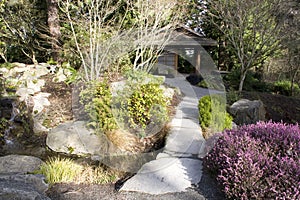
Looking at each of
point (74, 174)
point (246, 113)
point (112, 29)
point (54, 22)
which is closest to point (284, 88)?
point (246, 113)

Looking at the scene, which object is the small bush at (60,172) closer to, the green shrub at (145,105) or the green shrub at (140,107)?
the green shrub at (140,107)

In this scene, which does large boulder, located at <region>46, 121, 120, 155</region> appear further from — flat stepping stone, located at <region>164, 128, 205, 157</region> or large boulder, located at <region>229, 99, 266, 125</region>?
large boulder, located at <region>229, 99, 266, 125</region>

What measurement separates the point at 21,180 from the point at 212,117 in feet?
11.2

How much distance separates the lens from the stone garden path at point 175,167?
316 centimetres

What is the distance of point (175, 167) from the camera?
3.52 metres

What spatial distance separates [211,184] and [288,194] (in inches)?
37.2

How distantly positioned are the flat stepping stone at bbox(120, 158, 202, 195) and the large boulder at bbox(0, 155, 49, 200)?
107cm

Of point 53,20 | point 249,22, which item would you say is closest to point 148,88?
point 53,20

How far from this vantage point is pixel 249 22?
9.18m

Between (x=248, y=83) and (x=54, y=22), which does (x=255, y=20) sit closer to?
(x=248, y=83)

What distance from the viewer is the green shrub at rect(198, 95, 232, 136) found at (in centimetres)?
483

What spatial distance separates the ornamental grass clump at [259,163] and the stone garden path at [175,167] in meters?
0.32

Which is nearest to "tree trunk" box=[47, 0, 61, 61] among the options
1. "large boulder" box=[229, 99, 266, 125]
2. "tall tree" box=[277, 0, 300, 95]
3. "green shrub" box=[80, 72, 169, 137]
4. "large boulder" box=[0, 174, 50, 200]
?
"green shrub" box=[80, 72, 169, 137]

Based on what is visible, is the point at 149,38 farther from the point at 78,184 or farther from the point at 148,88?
the point at 78,184
